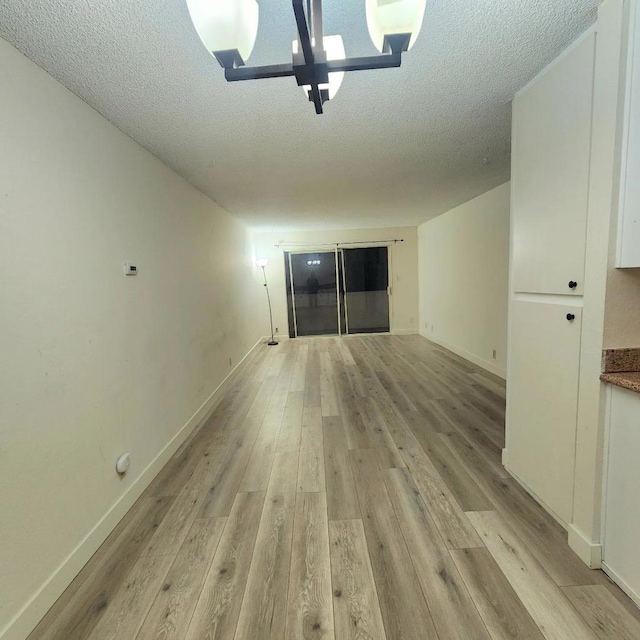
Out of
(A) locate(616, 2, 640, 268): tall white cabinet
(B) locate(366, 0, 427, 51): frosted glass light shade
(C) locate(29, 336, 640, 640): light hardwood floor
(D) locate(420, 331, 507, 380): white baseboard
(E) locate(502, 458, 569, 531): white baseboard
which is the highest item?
(B) locate(366, 0, 427, 51): frosted glass light shade

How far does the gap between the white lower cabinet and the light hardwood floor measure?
10cm

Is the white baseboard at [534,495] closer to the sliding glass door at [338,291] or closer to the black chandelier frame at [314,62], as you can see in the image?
the black chandelier frame at [314,62]

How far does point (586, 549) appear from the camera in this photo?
1.32m

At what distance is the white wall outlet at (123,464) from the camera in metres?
1.68

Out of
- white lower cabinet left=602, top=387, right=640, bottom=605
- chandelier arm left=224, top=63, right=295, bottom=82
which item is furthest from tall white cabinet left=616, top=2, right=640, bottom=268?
chandelier arm left=224, top=63, right=295, bottom=82

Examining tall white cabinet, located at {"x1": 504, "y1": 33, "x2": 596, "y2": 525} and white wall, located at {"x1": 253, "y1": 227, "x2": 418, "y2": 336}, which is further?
white wall, located at {"x1": 253, "y1": 227, "x2": 418, "y2": 336}

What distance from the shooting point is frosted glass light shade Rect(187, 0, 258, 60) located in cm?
78

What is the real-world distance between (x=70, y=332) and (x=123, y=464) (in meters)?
0.82

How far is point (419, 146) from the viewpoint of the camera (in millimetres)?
2283

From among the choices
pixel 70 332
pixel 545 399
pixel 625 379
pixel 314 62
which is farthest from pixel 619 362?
pixel 70 332

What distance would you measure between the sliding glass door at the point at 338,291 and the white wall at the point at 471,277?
3.22ft

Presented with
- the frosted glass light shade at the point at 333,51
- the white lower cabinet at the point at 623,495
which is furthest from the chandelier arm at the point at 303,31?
the white lower cabinet at the point at 623,495

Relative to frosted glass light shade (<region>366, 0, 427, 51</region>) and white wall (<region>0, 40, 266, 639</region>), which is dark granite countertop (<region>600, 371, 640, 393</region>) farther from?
white wall (<region>0, 40, 266, 639</region>)

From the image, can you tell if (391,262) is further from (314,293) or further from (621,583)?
(621,583)
